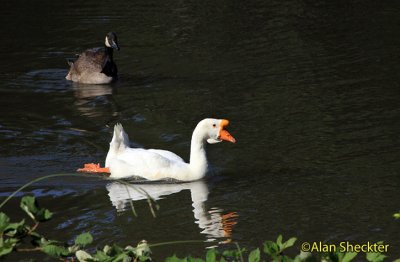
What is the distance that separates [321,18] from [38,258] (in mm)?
12849

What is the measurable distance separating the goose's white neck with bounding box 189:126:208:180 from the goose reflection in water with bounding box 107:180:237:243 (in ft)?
0.42

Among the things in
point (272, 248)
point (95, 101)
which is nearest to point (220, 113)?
point (95, 101)

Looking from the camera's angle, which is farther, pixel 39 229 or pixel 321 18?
pixel 321 18

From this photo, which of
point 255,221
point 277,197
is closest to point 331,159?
point 277,197

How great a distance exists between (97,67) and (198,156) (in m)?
6.19

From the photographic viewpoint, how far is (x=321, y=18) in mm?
20109

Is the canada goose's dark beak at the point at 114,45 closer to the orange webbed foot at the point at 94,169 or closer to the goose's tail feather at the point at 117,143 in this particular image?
the goose's tail feather at the point at 117,143

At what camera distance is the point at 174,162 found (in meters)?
11.3

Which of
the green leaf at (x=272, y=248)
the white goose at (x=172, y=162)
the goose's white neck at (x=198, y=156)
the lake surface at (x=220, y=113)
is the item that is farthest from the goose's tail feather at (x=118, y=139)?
the green leaf at (x=272, y=248)

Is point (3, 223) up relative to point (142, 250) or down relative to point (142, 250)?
up

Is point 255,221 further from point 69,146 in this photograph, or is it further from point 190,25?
point 190,25

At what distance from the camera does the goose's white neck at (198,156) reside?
11352mm

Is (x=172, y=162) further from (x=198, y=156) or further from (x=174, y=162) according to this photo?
(x=198, y=156)

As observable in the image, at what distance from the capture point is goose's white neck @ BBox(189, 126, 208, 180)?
37.2ft
